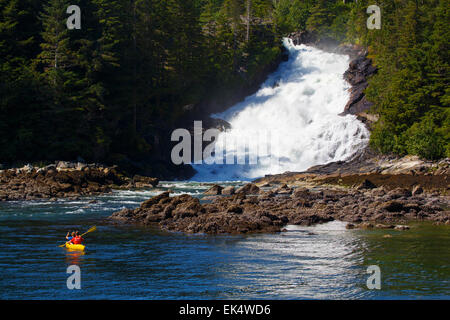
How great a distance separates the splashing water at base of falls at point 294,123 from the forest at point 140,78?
189 inches

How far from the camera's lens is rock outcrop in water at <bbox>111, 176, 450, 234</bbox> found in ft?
94.1

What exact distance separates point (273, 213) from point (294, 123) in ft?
152

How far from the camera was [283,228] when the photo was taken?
28.9m

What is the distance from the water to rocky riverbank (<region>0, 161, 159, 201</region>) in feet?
43.3

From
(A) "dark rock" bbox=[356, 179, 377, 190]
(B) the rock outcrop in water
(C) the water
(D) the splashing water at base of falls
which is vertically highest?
(D) the splashing water at base of falls

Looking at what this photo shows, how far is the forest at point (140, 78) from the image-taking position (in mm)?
57281

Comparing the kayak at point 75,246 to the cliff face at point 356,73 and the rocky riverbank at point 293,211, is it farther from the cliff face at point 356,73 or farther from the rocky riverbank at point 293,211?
the cliff face at point 356,73

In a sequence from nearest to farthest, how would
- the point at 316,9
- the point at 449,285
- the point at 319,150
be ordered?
1. the point at 449,285
2. the point at 319,150
3. the point at 316,9

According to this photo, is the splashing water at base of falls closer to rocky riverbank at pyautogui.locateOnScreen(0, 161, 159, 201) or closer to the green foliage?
the green foliage

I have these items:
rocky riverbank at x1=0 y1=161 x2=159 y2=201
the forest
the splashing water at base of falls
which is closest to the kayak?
rocky riverbank at x1=0 y1=161 x2=159 y2=201

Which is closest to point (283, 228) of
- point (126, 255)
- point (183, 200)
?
point (183, 200)

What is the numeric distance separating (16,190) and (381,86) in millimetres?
45067

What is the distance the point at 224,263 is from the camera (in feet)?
68.8
